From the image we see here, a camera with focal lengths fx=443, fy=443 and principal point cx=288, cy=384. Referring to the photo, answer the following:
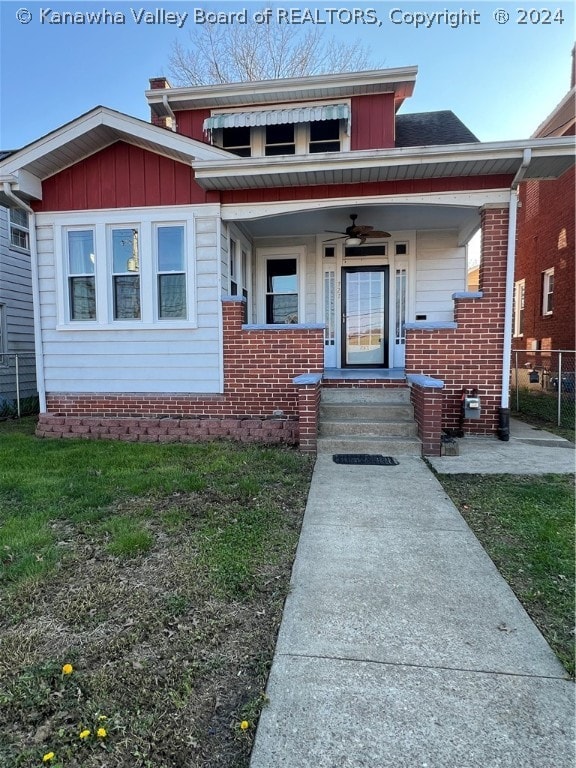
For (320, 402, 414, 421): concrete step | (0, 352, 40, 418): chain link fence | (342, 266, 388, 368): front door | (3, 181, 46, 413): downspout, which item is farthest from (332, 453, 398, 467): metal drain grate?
(0, 352, 40, 418): chain link fence

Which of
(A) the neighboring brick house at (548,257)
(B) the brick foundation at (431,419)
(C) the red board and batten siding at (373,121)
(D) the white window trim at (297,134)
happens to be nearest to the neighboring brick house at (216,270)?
(B) the brick foundation at (431,419)

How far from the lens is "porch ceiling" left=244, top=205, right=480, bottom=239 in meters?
6.68

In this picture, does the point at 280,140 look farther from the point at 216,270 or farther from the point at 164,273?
the point at 164,273

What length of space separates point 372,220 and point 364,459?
14.2ft

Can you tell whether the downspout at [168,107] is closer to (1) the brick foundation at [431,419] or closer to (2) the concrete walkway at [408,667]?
(1) the brick foundation at [431,419]

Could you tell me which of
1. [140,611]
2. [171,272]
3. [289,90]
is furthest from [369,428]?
[289,90]

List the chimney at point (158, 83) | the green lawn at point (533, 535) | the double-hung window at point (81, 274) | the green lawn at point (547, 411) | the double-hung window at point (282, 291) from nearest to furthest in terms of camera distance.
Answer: the green lawn at point (533, 535) → the double-hung window at point (81, 274) → the green lawn at point (547, 411) → the double-hung window at point (282, 291) → the chimney at point (158, 83)

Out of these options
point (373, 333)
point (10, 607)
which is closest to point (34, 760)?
point (10, 607)

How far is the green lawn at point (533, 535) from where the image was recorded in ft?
7.36

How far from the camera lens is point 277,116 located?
7.79m

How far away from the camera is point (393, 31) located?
7.45 m

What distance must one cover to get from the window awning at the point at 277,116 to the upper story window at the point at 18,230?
5.44 m

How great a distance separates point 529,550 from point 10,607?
10.2 feet

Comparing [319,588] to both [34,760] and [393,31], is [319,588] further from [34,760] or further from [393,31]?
[393,31]
